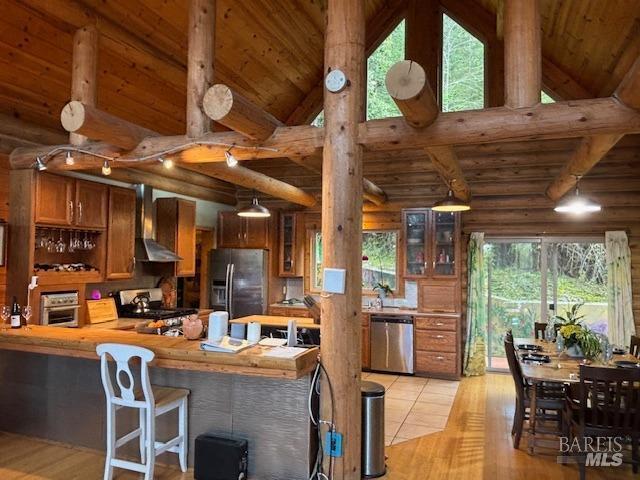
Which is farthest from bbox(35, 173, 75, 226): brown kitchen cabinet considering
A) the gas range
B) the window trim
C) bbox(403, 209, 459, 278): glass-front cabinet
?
bbox(403, 209, 459, 278): glass-front cabinet

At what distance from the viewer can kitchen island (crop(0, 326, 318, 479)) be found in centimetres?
326

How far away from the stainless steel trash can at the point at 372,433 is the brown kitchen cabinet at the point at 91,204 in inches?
140

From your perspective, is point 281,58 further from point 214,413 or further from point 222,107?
point 214,413

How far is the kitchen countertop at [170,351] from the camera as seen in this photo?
3.11 metres

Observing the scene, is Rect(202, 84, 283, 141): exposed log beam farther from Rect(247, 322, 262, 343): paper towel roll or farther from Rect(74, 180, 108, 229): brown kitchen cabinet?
Rect(74, 180, 108, 229): brown kitchen cabinet

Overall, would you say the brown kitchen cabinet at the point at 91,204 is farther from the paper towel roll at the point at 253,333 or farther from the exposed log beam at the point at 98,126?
the paper towel roll at the point at 253,333

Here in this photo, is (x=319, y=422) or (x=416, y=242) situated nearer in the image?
(x=319, y=422)

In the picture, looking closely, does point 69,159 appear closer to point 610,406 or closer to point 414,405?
point 414,405

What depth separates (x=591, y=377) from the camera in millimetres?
3395

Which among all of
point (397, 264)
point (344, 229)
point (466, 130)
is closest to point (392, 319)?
point (397, 264)

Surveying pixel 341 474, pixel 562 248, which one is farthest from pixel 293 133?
pixel 562 248

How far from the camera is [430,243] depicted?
680 cm

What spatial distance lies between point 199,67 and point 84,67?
45.5 inches

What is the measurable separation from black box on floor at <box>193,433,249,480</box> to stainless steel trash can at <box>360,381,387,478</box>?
2.92 ft
